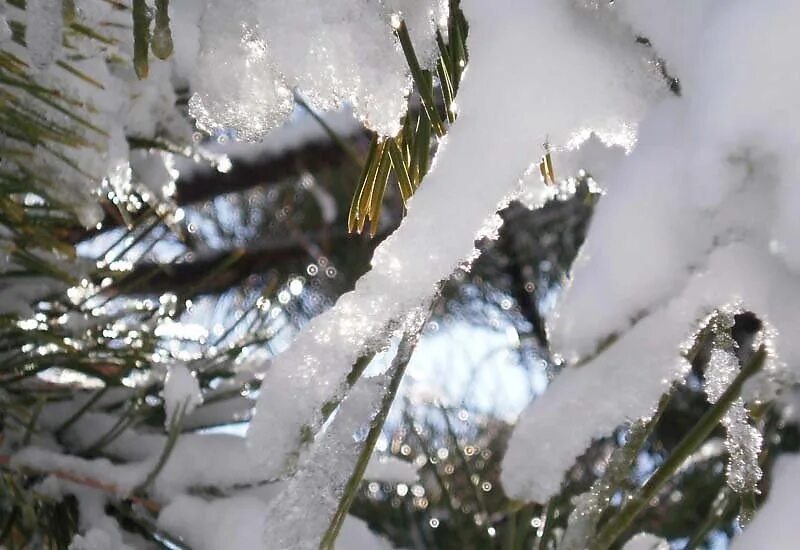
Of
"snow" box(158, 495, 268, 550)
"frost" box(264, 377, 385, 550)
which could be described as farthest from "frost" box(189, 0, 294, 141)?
"snow" box(158, 495, 268, 550)

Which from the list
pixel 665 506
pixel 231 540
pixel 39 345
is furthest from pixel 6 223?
pixel 665 506

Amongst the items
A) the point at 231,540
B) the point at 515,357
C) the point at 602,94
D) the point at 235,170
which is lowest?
the point at 231,540

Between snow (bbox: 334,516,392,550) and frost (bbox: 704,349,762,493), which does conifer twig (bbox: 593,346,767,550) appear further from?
snow (bbox: 334,516,392,550)

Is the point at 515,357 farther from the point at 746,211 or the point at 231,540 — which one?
the point at 746,211

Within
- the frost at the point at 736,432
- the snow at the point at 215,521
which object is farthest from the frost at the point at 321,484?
the snow at the point at 215,521

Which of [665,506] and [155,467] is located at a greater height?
[665,506]
